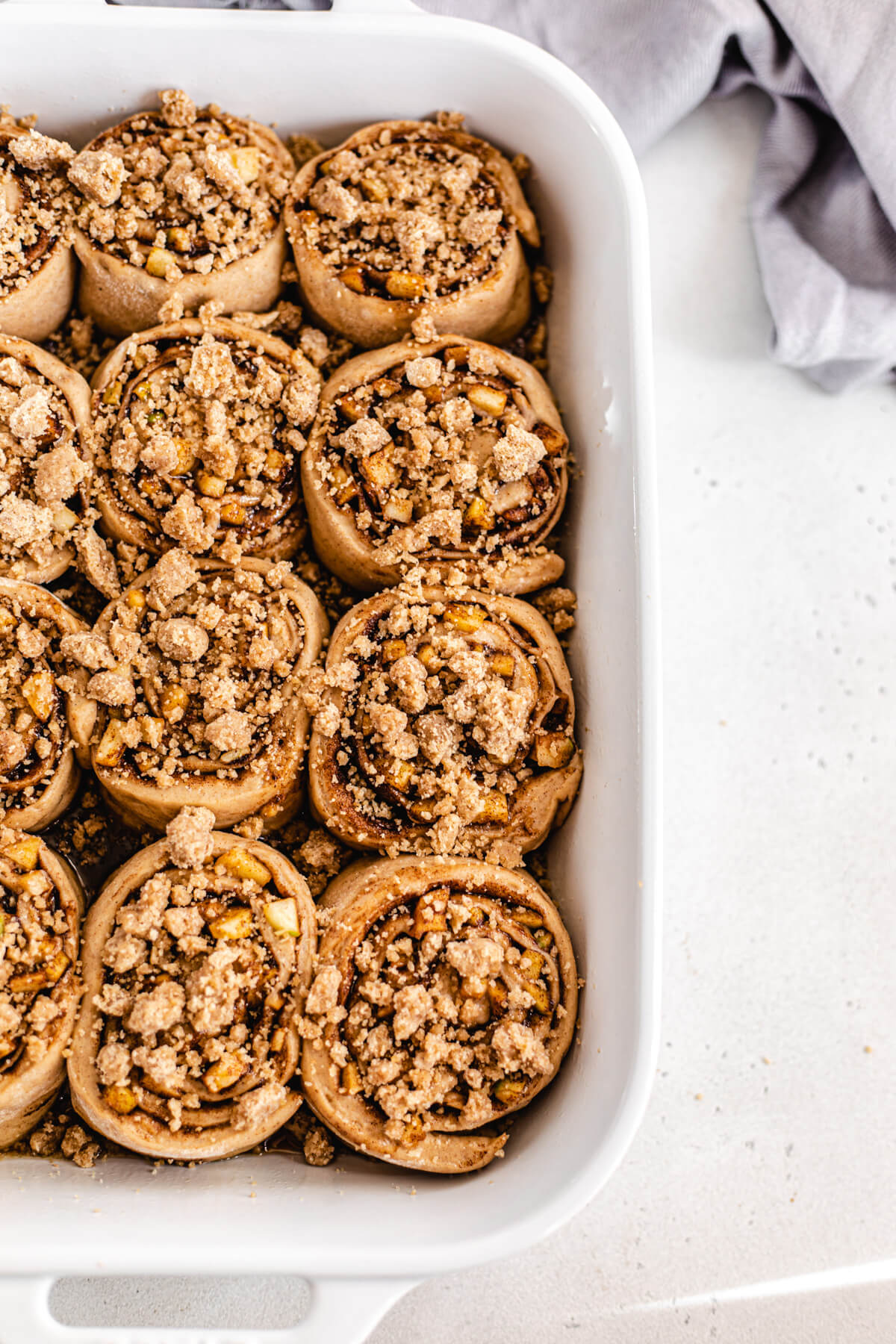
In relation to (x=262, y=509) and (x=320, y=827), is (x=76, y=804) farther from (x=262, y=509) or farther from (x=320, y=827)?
(x=262, y=509)

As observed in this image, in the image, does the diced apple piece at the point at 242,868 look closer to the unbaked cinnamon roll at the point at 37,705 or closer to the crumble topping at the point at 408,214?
the unbaked cinnamon roll at the point at 37,705

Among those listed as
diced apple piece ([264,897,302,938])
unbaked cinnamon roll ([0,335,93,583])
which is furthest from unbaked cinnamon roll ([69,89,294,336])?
diced apple piece ([264,897,302,938])

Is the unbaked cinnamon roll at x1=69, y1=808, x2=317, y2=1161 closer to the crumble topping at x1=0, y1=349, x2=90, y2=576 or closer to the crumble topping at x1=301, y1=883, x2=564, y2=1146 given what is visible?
the crumble topping at x1=301, y1=883, x2=564, y2=1146

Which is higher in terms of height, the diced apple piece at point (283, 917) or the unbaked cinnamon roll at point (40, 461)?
the unbaked cinnamon roll at point (40, 461)

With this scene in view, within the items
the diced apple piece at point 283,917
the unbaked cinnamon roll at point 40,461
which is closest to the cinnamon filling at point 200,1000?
the diced apple piece at point 283,917

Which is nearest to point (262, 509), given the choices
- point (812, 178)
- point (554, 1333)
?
point (812, 178)

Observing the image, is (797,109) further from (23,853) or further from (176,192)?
(23,853)

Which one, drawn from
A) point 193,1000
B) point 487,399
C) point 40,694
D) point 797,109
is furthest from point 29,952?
point 797,109
